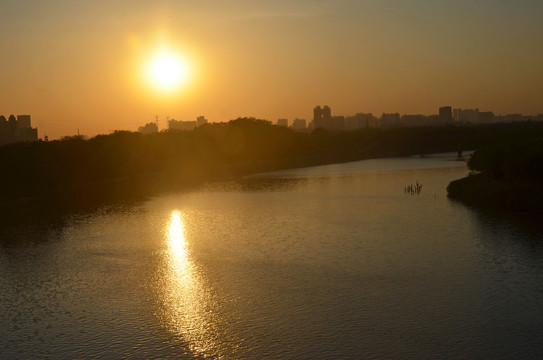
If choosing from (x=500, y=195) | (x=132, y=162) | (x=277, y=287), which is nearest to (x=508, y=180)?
(x=500, y=195)

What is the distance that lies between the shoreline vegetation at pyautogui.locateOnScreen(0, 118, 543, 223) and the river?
19.5 metres

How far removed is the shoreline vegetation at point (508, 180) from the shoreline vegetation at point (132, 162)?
13.2ft

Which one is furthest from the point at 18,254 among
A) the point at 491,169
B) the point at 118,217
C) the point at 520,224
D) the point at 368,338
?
the point at 491,169

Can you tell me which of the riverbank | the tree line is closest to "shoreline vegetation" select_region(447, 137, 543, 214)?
the riverbank

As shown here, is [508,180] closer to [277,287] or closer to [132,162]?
[277,287]

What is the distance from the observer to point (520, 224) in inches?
1660

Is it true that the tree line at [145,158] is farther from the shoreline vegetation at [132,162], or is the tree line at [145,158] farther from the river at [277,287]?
the river at [277,287]

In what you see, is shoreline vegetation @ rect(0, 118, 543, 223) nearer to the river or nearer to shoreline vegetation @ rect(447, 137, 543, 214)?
shoreline vegetation @ rect(447, 137, 543, 214)

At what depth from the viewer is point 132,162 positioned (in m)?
104

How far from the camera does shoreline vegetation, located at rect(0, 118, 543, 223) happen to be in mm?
70875

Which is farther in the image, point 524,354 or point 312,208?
point 312,208

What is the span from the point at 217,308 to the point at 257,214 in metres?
28.9

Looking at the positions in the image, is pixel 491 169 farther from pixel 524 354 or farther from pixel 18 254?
pixel 18 254

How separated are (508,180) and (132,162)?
7173 cm
